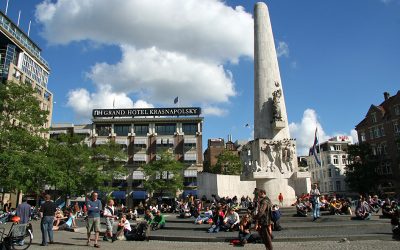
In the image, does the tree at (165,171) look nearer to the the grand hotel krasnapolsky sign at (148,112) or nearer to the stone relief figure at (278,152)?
the the grand hotel krasnapolsky sign at (148,112)

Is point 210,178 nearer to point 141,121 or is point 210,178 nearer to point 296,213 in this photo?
point 296,213

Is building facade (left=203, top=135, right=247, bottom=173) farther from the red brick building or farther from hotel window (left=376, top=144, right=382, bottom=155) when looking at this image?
hotel window (left=376, top=144, right=382, bottom=155)

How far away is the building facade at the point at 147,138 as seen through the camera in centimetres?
6719

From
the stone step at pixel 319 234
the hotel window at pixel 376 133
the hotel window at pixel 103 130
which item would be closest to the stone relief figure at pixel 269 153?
the stone step at pixel 319 234

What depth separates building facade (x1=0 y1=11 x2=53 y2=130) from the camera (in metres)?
55.0

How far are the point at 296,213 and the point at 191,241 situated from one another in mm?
7763

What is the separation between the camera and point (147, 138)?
7038 centimetres

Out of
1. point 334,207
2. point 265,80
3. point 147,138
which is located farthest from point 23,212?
point 147,138

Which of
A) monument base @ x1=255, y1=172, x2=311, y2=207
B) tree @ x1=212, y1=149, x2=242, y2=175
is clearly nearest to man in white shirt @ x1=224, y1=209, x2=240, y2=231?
monument base @ x1=255, y1=172, x2=311, y2=207

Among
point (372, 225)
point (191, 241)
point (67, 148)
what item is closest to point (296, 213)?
point (372, 225)

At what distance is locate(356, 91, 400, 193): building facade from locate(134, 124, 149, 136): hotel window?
41.6 m

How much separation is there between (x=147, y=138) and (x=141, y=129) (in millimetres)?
2498

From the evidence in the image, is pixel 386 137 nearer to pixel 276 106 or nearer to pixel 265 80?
pixel 265 80

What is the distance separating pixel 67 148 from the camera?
40562 millimetres
